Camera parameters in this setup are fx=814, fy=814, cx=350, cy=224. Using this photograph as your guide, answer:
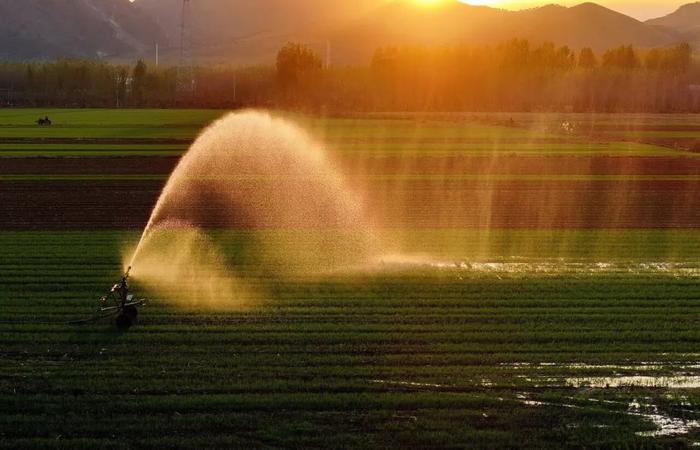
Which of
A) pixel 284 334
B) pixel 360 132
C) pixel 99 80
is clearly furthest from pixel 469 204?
pixel 99 80

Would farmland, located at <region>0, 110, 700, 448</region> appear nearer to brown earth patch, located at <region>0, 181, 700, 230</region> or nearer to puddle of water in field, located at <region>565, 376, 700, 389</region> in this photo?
puddle of water in field, located at <region>565, 376, 700, 389</region>

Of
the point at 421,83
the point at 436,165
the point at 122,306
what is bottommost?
the point at 122,306

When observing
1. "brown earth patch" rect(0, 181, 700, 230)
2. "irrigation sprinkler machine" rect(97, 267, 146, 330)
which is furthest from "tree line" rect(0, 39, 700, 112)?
"irrigation sprinkler machine" rect(97, 267, 146, 330)

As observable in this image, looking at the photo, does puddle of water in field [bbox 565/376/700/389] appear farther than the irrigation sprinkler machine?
No

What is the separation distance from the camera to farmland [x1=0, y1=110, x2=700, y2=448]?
13.1 metres

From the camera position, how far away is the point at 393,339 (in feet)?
55.9

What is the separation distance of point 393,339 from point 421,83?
130m

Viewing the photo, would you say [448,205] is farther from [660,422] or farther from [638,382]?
[660,422]

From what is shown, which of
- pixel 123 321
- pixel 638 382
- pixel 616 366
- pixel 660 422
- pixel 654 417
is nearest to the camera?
pixel 660 422

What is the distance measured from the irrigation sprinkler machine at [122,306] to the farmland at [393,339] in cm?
29

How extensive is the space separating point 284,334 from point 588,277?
9.62 metres

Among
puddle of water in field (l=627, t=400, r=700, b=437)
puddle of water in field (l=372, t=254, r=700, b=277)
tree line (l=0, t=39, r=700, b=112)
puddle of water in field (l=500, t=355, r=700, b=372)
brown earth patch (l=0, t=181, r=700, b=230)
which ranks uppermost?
tree line (l=0, t=39, r=700, b=112)

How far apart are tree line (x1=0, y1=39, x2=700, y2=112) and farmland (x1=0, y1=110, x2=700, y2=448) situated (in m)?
88.4

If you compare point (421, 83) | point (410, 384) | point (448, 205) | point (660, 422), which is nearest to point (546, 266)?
point (410, 384)
